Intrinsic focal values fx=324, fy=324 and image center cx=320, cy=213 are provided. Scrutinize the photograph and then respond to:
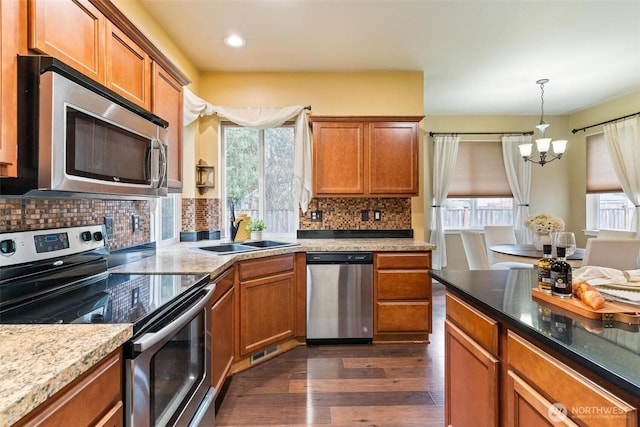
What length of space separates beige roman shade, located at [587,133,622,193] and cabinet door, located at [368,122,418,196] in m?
3.25

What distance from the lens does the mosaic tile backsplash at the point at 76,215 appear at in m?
1.33

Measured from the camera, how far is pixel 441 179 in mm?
4969

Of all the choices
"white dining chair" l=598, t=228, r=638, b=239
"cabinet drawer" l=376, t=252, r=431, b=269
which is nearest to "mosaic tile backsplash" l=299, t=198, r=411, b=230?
"cabinet drawer" l=376, t=252, r=431, b=269

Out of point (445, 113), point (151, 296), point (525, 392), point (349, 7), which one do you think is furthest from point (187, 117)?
point (445, 113)

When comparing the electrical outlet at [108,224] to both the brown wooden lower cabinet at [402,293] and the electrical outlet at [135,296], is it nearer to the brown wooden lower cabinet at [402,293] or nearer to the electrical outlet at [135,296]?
the electrical outlet at [135,296]

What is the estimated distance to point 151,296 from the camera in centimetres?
134

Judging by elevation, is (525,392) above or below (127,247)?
below

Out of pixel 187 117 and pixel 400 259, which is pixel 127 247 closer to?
pixel 187 117

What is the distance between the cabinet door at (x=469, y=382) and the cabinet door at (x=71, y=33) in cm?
196

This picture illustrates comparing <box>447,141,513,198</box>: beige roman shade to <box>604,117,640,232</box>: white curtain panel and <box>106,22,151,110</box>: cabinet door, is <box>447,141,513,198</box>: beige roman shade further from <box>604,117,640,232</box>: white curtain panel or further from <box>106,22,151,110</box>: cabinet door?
<box>106,22,151,110</box>: cabinet door

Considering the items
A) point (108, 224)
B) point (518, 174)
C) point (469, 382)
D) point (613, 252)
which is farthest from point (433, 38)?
point (518, 174)

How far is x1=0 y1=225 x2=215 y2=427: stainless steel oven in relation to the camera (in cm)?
106

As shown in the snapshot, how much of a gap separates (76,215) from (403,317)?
257 centimetres

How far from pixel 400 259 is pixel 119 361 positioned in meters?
2.37
